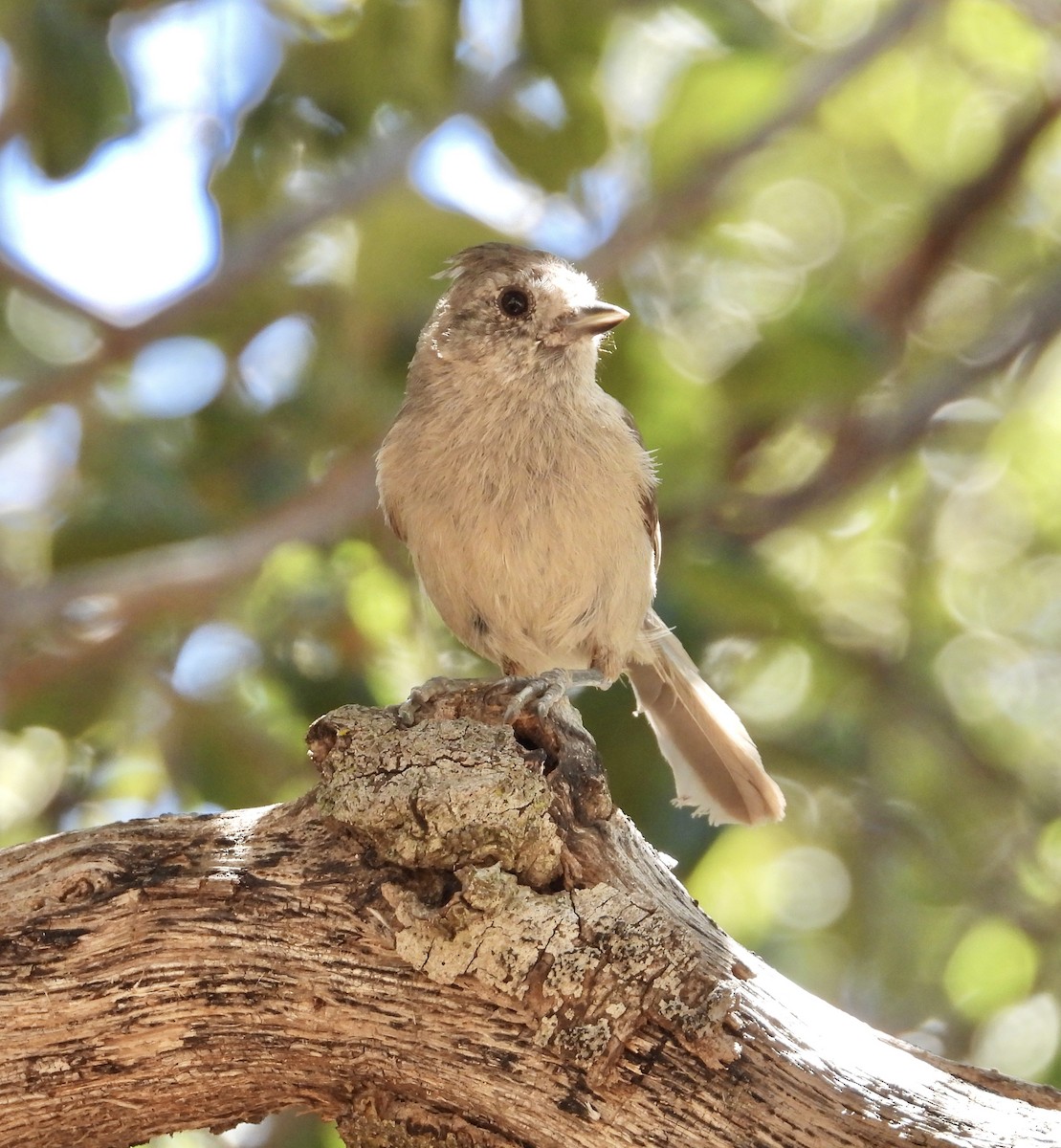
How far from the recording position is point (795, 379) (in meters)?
4.87

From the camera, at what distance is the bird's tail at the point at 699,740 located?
4484 millimetres

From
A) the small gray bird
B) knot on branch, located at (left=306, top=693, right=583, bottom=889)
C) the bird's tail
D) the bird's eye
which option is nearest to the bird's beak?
the small gray bird

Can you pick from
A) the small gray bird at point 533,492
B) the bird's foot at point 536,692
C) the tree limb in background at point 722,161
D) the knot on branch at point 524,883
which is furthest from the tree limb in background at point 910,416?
the knot on branch at point 524,883

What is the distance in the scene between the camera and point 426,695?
318 cm

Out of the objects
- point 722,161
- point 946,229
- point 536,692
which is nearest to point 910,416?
point 946,229

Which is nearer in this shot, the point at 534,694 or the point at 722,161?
the point at 534,694

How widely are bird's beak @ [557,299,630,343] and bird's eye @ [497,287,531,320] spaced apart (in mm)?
137

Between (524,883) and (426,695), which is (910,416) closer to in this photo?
(426,695)

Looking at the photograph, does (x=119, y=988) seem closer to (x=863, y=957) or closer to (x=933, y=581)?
(x=863, y=957)

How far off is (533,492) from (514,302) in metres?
0.67

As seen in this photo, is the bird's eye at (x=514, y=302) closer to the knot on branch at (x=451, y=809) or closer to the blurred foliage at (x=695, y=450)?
the blurred foliage at (x=695, y=450)

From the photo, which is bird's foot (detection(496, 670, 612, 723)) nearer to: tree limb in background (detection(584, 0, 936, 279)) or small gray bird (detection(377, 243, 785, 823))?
small gray bird (detection(377, 243, 785, 823))

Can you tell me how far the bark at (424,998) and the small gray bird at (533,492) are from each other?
106 cm

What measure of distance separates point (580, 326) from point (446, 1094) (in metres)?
2.24
